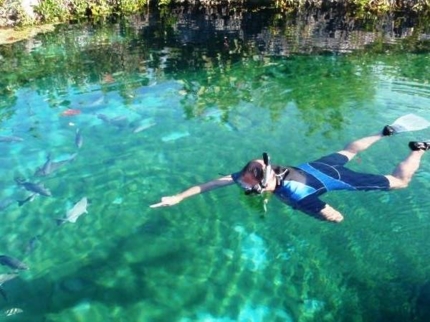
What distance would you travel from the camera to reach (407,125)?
28.3 feet

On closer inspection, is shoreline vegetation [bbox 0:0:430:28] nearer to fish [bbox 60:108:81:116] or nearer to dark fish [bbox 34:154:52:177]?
fish [bbox 60:108:81:116]

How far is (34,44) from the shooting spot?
17594mm

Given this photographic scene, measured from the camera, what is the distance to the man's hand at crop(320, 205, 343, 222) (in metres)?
6.26

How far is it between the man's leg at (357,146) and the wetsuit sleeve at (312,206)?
5.19 ft

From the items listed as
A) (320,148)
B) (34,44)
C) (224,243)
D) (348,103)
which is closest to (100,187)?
(224,243)

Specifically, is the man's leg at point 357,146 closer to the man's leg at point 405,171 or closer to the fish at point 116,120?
the man's leg at point 405,171

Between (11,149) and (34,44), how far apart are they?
985 centimetres

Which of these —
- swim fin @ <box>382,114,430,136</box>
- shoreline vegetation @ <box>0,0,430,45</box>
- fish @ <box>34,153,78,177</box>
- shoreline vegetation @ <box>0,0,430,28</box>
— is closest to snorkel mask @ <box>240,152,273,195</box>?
swim fin @ <box>382,114,430,136</box>

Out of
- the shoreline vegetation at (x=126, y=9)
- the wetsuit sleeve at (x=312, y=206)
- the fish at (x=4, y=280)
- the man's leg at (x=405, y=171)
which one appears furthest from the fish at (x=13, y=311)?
the shoreline vegetation at (x=126, y=9)

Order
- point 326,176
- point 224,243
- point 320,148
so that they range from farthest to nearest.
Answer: point 320,148, point 326,176, point 224,243

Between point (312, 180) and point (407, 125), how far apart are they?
304cm

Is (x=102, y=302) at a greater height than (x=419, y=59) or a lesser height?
lesser

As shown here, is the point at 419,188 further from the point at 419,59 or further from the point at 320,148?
the point at 419,59

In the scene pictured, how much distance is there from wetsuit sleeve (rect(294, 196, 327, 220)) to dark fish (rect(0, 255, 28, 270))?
3.68 meters
